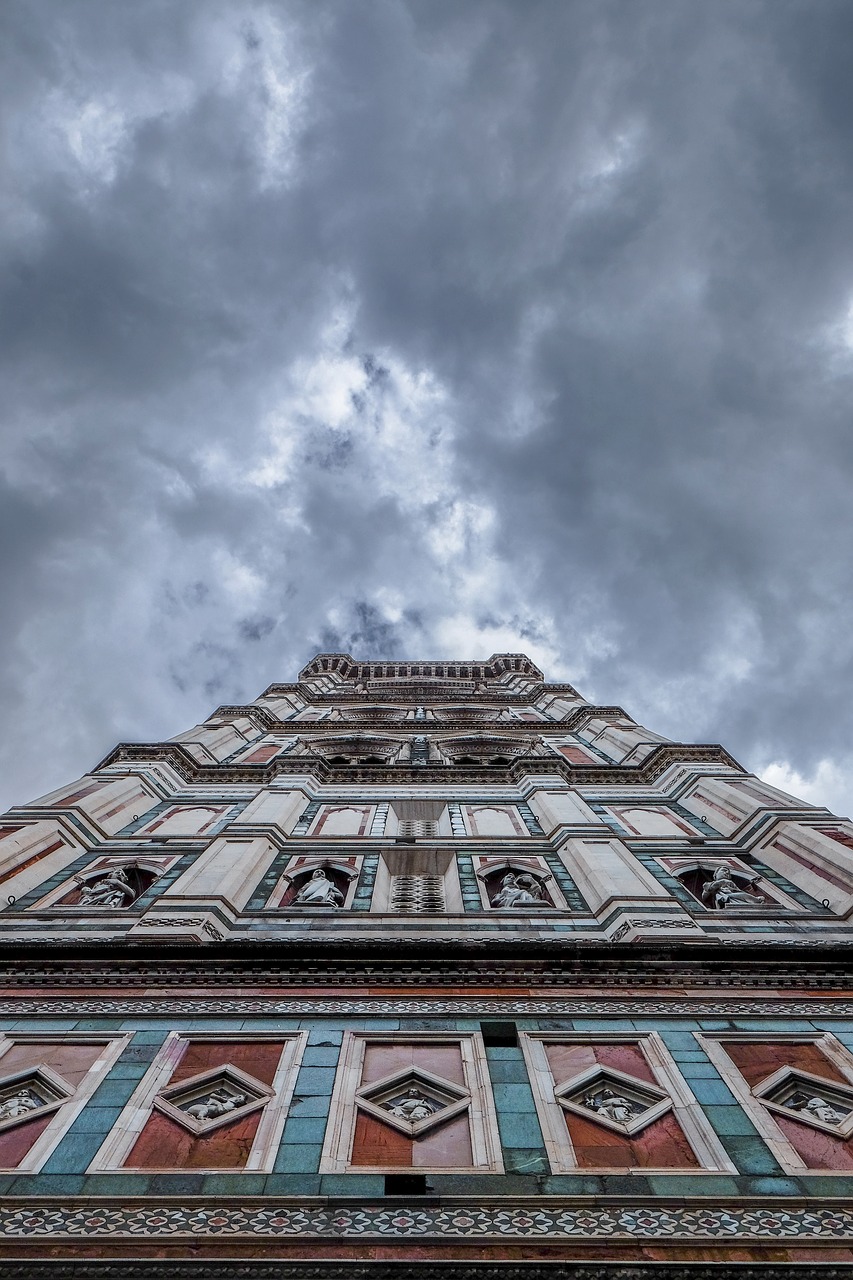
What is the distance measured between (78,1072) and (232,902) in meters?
3.52

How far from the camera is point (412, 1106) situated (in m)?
6.30

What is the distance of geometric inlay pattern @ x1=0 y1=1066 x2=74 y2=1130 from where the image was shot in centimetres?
618

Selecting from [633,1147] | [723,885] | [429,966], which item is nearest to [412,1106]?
[633,1147]

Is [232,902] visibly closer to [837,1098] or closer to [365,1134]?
[365,1134]

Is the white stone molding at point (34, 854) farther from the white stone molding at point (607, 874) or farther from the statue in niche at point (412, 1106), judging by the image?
the white stone molding at point (607, 874)

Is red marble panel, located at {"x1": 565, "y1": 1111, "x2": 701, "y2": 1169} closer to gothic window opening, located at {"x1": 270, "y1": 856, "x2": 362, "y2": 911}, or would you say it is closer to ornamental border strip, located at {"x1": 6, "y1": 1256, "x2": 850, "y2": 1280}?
ornamental border strip, located at {"x1": 6, "y1": 1256, "x2": 850, "y2": 1280}

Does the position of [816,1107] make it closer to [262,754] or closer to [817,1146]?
[817,1146]

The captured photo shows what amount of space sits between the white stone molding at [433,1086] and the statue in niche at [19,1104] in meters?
2.24

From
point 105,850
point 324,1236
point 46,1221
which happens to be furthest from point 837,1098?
point 105,850

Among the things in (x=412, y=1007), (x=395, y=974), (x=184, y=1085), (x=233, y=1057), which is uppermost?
(x=395, y=974)

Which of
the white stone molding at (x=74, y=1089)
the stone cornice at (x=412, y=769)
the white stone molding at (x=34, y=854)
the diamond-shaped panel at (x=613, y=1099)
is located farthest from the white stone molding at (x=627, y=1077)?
the stone cornice at (x=412, y=769)

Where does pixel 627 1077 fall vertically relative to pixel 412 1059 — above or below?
below

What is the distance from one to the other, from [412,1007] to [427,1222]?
259 centimetres

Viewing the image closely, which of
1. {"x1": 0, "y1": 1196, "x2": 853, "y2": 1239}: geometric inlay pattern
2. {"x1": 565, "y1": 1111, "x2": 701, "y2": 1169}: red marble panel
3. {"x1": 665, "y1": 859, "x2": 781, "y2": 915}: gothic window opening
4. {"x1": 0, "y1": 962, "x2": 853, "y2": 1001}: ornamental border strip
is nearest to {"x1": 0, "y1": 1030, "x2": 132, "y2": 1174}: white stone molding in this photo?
{"x1": 0, "y1": 1196, "x2": 853, "y2": 1239}: geometric inlay pattern
